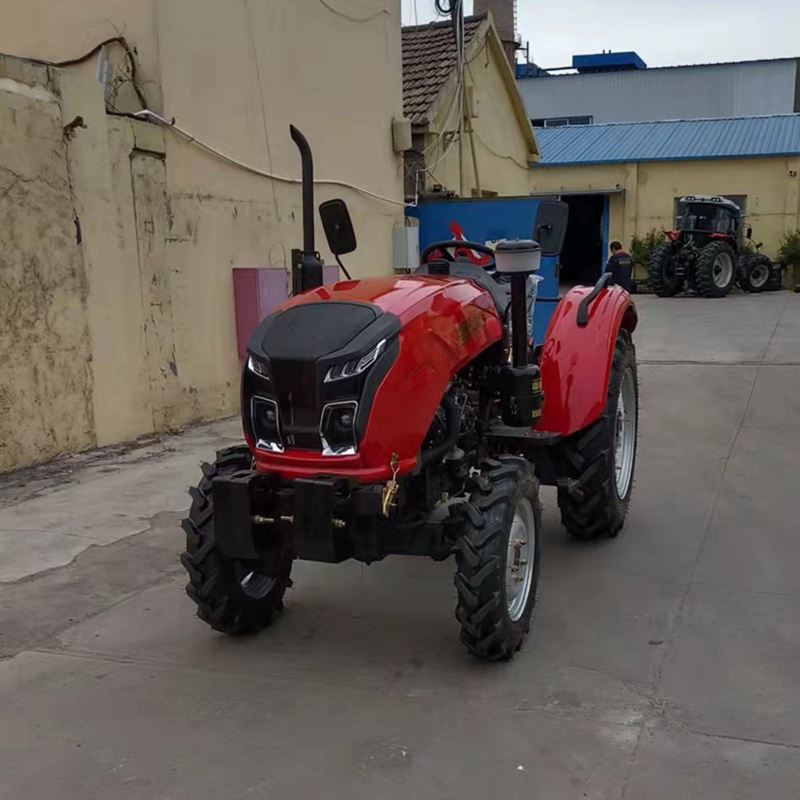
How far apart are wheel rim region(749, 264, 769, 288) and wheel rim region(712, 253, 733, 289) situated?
144 centimetres

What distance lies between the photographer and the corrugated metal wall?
3900cm

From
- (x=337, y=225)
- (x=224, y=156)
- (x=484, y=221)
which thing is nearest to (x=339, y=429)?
(x=337, y=225)

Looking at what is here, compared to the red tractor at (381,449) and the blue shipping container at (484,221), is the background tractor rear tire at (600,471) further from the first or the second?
the blue shipping container at (484,221)

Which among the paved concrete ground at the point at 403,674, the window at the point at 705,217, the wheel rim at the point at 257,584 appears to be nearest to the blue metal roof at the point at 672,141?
the window at the point at 705,217

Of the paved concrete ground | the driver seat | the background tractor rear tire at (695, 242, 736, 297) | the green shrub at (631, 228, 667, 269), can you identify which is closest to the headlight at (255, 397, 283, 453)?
the paved concrete ground

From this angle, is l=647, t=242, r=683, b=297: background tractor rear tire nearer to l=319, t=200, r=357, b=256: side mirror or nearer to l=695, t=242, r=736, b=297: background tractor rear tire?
l=695, t=242, r=736, b=297: background tractor rear tire

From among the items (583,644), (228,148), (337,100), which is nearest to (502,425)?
(583,644)

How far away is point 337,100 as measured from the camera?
1031 cm

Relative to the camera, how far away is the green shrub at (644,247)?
25625mm

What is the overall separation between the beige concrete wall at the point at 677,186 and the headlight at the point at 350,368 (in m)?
24.3

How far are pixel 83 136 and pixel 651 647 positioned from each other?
18.4ft

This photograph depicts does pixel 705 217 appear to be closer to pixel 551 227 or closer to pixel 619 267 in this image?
pixel 619 267

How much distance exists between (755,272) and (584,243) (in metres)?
7.02

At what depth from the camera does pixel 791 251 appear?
24453mm
